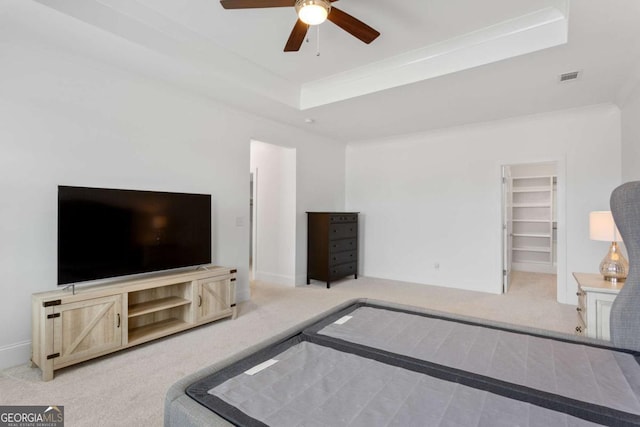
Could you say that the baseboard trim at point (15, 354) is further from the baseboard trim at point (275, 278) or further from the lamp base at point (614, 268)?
the lamp base at point (614, 268)

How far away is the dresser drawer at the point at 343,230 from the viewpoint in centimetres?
506

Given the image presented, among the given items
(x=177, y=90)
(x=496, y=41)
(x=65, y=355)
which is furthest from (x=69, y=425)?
(x=496, y=41)

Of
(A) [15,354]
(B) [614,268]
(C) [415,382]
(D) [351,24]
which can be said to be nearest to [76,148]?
(A) [15,354]

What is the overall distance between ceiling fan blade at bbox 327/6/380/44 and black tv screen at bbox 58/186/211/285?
2.24 meters

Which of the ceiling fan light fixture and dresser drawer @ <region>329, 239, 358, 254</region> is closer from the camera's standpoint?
the ceiling fan light fixture

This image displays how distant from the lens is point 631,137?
3465 millimetres

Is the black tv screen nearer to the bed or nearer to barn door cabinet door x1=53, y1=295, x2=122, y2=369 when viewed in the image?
barn door cabinet door x1=53, y1=295, x2=122, y2=369

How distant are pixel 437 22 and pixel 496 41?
0.57m

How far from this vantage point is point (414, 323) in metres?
1.80

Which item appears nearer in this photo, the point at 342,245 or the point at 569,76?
the point at 569,76

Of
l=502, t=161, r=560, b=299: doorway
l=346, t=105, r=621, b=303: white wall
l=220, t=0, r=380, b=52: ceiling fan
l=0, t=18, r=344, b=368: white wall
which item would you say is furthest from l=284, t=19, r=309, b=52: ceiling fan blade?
l=502, t=161, r=560, b=299: doorway

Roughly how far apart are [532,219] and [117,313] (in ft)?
24.0

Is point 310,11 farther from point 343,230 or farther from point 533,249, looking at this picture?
point 533,249

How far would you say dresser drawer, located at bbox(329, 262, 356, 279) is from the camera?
508 cm
